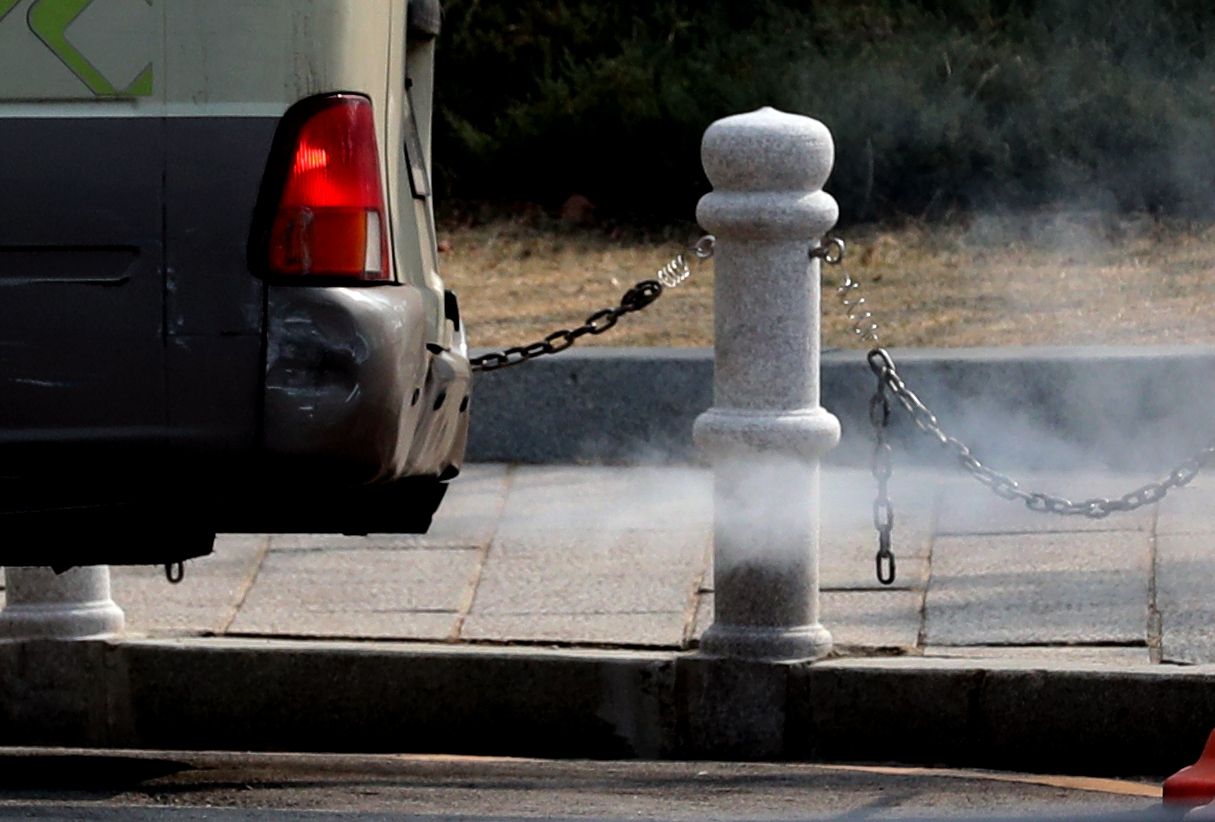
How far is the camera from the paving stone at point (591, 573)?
5844 mm

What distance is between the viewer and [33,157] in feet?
12.7

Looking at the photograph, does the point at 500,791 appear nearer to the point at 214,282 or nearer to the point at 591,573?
the point at 214,282

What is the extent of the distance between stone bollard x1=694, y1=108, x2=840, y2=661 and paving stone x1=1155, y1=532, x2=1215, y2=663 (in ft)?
2.64

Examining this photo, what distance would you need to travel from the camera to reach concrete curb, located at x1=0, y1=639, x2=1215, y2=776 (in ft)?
16.3

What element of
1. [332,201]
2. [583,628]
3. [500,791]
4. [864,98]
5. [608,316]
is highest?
[864,98]

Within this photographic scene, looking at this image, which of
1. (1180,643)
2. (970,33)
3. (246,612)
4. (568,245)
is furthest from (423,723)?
(970,33)

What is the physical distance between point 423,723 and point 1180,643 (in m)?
1.75

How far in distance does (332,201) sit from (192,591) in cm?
237

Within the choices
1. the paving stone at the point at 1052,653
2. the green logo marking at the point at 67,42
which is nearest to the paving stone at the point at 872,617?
the paving stone at the point at 1052,653

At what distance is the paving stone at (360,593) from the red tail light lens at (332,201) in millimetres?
1793

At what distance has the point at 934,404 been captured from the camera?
23.9ft

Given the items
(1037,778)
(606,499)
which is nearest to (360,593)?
(606,499)

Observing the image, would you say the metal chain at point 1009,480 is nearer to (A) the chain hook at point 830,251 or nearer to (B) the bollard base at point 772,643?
(A) the chain hook at point 830,251

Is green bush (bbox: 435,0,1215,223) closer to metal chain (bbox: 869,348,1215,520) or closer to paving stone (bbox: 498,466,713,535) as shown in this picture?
paving stone (bbox: 498,466,713,535)
